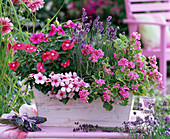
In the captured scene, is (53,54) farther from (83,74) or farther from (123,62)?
(123,62)

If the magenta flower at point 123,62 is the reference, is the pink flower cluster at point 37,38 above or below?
above

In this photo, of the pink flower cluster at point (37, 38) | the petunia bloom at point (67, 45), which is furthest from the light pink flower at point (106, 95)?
the pink flower cluster at point (37, 38)

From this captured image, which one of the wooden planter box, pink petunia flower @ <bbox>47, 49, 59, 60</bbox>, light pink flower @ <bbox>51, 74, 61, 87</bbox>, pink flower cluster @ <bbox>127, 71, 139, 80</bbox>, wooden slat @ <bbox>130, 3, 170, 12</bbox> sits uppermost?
wooden slat @ <bbox>130, 3, 170, 12</bbox>

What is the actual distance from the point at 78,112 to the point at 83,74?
0.58 ft

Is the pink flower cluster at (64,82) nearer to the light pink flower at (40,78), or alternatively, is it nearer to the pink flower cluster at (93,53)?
the light pink flower at (40,78)

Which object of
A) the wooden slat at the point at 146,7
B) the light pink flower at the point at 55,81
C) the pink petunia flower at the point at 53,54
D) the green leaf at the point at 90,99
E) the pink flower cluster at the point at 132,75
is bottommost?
the green leaf at the point at 90,99

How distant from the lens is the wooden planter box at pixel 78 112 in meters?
1.51

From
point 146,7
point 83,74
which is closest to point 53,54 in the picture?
point 83,74

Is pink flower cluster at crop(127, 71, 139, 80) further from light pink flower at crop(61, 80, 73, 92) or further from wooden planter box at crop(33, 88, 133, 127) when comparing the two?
light pink flower at crop(61, 80, 73, 92)

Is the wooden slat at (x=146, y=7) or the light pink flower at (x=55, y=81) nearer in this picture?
the light pink flower at (x=55, y=81)

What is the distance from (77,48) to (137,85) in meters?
0.32

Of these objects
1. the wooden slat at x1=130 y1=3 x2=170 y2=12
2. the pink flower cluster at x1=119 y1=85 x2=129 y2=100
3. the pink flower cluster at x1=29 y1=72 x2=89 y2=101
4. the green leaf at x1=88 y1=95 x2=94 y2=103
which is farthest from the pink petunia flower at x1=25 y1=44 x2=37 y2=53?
the wooden slat at x1=130 y1=3 x2=170 y2=12

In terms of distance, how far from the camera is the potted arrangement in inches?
57.4

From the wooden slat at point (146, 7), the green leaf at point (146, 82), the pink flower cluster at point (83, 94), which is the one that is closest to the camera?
the pink flower cluster at point (83, 94)
